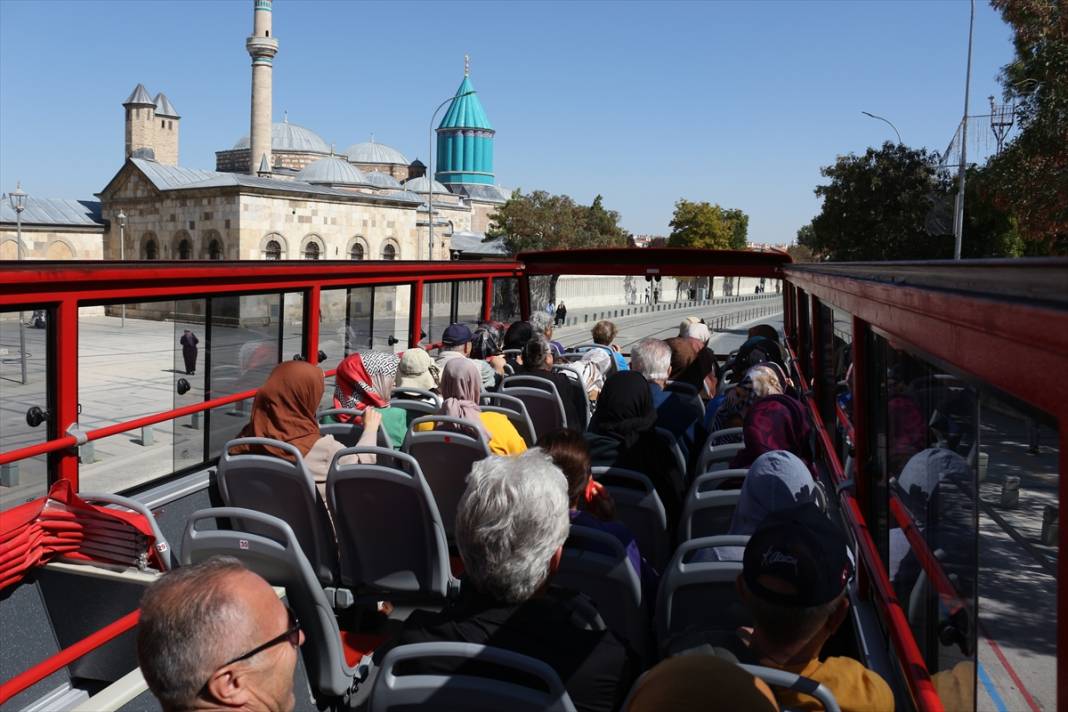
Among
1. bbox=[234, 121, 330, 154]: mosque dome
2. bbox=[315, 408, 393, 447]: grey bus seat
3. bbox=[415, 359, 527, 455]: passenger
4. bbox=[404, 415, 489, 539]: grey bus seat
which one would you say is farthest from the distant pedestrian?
bbox=[234, 121, 330, 154]: mosque dome

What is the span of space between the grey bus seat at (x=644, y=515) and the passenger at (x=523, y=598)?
4.56 ft

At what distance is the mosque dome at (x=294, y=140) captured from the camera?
9562 cm

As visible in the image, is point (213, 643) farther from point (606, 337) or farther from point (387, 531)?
→ point (606, 337)

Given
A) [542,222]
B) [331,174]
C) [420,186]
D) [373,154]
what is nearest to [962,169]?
[542,222]

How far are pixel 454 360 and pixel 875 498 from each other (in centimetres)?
308

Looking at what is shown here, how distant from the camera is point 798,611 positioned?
2246 mm

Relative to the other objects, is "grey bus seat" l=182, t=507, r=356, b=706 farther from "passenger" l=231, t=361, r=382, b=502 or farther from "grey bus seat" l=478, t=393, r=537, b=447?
"grey bus seat" l=478, t=393, r=537, b=447

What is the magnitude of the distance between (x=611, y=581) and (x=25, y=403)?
3058mm

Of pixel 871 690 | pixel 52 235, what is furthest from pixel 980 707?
pixel 52 235

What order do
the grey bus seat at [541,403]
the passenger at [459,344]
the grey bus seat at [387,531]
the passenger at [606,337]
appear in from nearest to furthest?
the grey bus seat at [387,531], the grey bus seat at [541,403], the passenger at [459,344], the passenger at [606,337]

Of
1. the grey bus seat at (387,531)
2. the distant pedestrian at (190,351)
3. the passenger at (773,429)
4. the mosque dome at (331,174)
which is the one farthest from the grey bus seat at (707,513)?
the mosque dome at (331,174)

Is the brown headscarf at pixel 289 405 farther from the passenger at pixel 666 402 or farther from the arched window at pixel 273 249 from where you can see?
the arched window at pixel 273 249

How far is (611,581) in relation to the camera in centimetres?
324

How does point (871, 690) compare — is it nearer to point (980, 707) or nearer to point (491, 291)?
point (980, 707)
